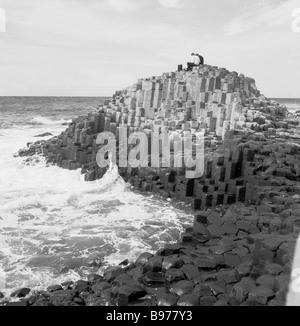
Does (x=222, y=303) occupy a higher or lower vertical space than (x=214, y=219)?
lower

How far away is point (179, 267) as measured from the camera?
7.00 meters

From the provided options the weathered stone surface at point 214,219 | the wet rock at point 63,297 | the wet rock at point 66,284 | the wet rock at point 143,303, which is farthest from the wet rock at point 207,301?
the weathered stone surface at point 214,219

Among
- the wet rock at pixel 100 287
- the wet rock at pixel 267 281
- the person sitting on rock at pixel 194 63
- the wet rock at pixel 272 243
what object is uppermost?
the person sitting on rock at pixel 194 63

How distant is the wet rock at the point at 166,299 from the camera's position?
19.0 feet

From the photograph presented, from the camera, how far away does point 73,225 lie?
10.8 m

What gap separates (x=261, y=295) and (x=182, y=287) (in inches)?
56.7

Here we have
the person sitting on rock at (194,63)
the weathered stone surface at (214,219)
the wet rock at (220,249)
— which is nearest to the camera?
the wet rock at (220,249)

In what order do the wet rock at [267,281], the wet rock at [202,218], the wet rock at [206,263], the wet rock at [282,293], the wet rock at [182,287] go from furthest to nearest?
the wet rock at [202,218]
the wet rock at [206,263]
the wet rock at [182,287]
the wet rock at [267,281]
the wet rock at [282,293]

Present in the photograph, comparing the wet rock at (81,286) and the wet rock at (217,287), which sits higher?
the wet rock at (217,287)

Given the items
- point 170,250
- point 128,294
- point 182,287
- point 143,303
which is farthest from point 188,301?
point 170,250

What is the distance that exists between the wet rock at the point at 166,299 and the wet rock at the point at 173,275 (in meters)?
0.55

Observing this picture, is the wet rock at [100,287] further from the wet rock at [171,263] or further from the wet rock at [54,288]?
the wet rock at [171,263]

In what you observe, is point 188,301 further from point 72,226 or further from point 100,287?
point 72,226

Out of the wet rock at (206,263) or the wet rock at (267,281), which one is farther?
the wet rock at (206,263)
